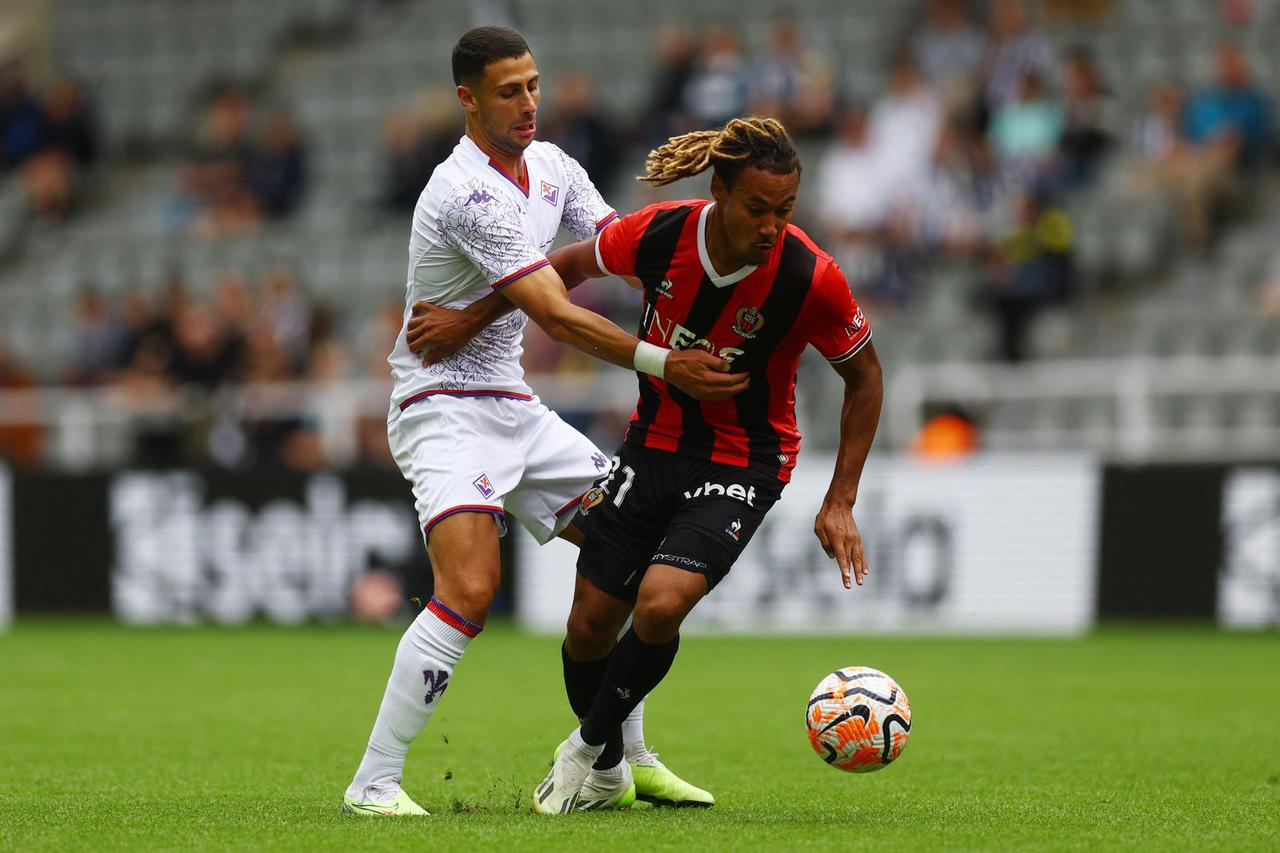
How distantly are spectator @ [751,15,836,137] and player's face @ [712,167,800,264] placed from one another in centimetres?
1139

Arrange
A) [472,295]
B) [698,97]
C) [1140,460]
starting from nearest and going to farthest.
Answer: [472,295] → [1140,460] → [698,97]

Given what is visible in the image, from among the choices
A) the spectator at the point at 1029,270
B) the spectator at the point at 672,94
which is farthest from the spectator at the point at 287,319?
the spectator at the point at 1029,270

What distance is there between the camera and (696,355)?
5.83 m

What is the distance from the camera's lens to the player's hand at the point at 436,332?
20.9 ft

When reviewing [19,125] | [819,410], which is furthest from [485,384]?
[19,125]

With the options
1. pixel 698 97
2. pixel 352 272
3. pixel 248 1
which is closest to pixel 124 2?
pixel 248 1

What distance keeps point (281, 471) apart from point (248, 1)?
11.1 m

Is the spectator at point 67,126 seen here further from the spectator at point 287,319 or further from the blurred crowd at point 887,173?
the spectator at point 287,319

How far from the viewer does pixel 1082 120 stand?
15766 mm

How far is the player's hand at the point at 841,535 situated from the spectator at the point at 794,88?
11.3 m

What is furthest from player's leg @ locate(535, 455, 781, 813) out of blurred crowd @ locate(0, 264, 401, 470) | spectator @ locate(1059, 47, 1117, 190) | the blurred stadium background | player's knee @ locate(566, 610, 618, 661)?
spectator @ locate(1059, 47, 1117, 190)

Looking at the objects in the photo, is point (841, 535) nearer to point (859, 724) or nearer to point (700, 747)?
point (859, 724)

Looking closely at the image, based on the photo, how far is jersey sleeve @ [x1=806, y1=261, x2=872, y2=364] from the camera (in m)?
6.11

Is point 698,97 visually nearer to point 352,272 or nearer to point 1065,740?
point 352,272
